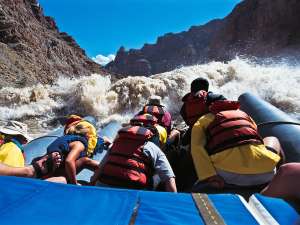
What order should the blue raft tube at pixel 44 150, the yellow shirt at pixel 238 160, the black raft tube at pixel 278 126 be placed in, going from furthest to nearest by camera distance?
1. the blue raft tube at pixel 44 150
2. the black raft tube at pixel 278 126
3. the yellow shirt at pixel 238 160

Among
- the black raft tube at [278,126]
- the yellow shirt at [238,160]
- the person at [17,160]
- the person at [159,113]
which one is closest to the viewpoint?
the yellow shirt at [238,160]

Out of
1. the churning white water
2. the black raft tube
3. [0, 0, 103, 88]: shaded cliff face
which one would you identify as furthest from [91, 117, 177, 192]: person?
[0, 0, 103, 88]: shaded cliff face

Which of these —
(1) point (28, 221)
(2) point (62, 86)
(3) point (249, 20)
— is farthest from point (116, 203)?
(3) point (249, 20)

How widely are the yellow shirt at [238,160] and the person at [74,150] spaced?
1.02 meters

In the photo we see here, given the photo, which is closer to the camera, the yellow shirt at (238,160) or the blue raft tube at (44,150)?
the yellow shirt at (238,160)

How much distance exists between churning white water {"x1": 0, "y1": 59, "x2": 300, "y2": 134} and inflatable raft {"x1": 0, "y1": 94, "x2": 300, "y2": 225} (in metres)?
8.70

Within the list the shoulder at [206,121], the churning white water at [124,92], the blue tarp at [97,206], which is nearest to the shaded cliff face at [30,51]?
the churning white water at [124,92]

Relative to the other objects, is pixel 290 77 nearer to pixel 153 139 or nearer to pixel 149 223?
pixel 153 139

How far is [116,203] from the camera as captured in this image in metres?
1.77

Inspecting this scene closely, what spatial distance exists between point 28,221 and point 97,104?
10549 mm

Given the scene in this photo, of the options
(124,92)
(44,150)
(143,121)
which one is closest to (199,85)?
(143,121)

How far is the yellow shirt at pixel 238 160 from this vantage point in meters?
2.28

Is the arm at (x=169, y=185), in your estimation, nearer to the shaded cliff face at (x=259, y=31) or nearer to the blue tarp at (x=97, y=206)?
the blue tarp at (x=97, y=206)

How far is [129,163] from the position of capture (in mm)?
2504
